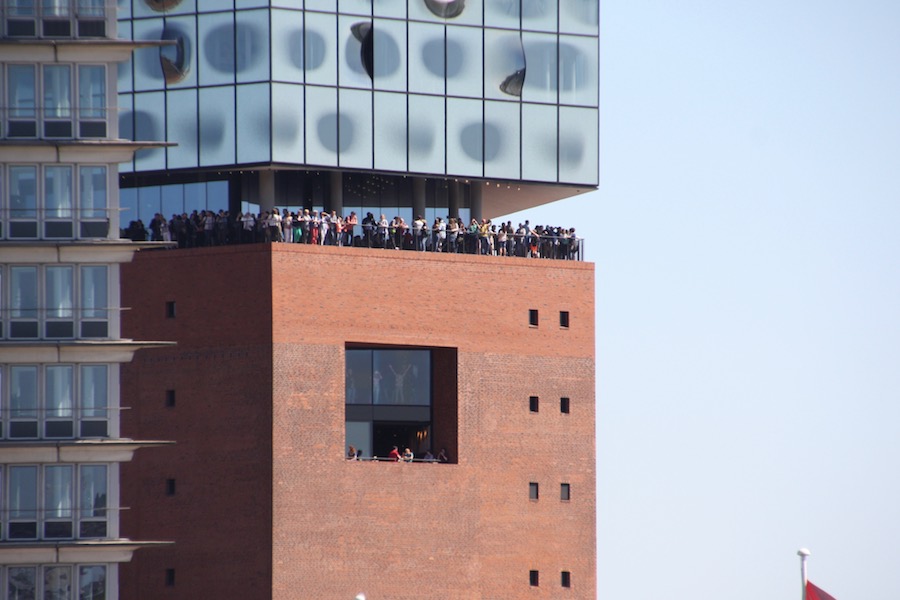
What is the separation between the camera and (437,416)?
95.4 meters

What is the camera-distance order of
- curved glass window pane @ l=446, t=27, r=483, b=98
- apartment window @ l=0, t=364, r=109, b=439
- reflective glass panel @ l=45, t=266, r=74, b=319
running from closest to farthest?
1. apartment window @ l=0, t=364, r=109, b=439
2. reflective glass panel @ l=45, t=266, r=74, b=319
3. curved glass window pane @ l=446, t=27, r=483, b=98

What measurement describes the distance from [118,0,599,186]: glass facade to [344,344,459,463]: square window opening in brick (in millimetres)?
6384

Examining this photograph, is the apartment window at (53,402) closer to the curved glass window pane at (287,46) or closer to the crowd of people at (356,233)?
the crowd of people at (356,233)

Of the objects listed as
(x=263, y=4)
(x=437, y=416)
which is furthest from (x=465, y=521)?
(x=263, y=4)

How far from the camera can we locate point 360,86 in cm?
9600

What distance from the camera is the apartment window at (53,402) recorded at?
8119 cm

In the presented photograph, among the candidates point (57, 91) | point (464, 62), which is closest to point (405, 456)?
point (464, 62)

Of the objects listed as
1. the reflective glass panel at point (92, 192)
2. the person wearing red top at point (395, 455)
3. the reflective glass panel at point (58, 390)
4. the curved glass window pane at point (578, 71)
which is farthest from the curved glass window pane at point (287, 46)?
the reflective glass panel at point (58, 390)

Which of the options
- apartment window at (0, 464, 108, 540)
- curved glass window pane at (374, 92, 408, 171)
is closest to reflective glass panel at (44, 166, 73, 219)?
apartment window at (0, 464, 108, 540)

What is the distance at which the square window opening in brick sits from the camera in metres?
94.8

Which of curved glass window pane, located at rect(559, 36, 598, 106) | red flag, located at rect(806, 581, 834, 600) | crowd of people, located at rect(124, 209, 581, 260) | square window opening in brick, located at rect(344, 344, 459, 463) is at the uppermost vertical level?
curved glass window pane, located at rect(559, 36, 598, 106)

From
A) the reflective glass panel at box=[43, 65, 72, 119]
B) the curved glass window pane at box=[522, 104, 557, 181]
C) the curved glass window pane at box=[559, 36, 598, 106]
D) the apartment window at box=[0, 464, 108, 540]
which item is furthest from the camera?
the curved glass window pane at box=[559, 36, 598, 106]

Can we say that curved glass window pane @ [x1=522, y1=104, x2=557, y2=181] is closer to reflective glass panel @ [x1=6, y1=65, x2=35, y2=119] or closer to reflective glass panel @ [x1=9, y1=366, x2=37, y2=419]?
reflective glass panel @ [x1=6, y1=65, x2=35, y2=119]

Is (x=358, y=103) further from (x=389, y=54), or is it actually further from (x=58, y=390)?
(x=58, y=390)
